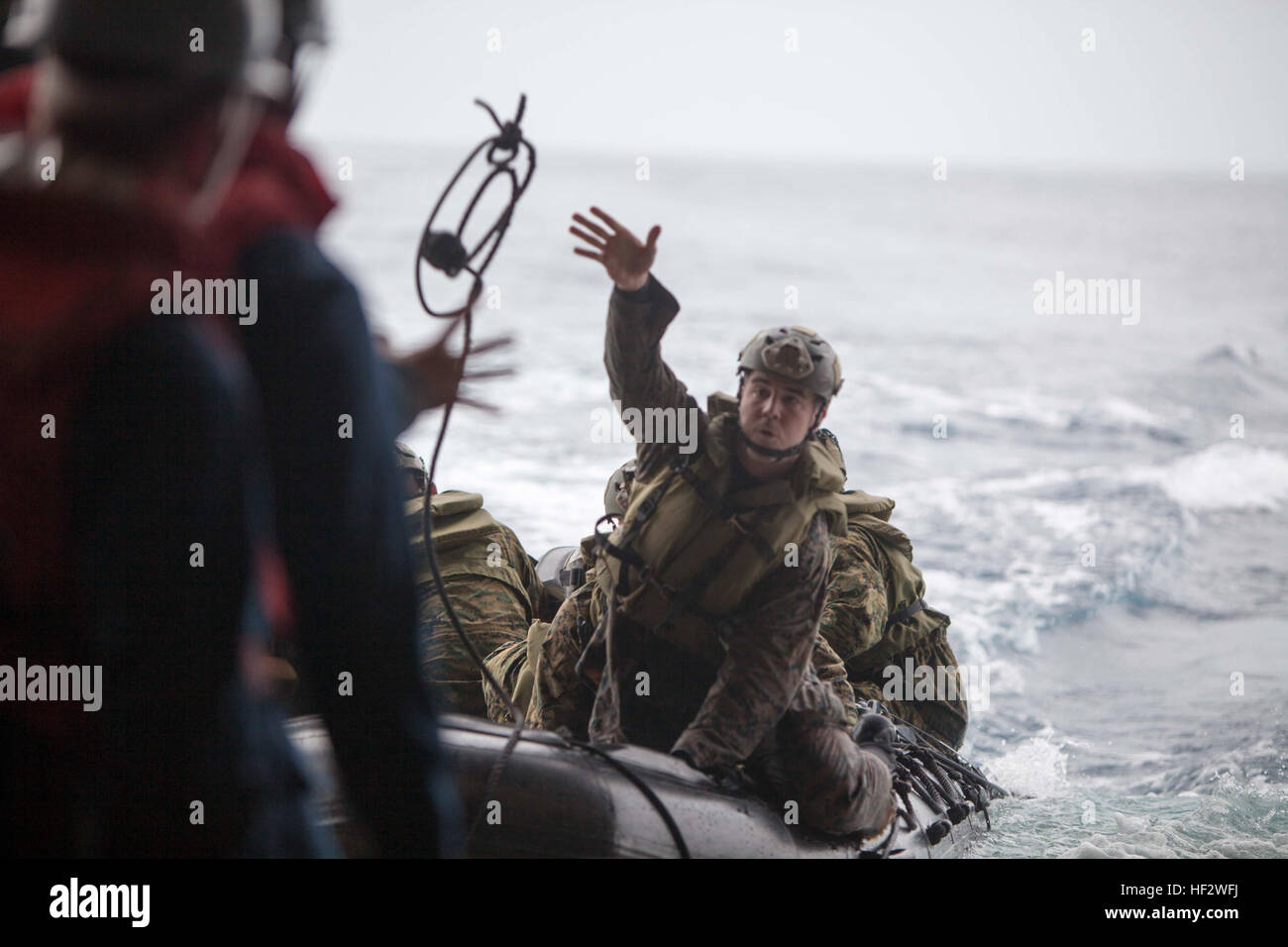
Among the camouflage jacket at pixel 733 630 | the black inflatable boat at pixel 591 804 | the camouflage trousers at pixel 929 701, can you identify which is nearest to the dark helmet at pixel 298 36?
the black inflatable boat at pixel 591 804

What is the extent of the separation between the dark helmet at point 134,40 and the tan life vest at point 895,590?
370 centimetres

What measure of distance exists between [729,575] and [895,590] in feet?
5.42

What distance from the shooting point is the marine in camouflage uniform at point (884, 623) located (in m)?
4.36

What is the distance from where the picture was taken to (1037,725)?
7598 millimetres

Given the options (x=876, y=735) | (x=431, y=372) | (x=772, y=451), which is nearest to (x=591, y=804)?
(x=772, y=451)

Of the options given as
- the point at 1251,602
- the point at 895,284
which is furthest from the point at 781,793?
the point at 895,284

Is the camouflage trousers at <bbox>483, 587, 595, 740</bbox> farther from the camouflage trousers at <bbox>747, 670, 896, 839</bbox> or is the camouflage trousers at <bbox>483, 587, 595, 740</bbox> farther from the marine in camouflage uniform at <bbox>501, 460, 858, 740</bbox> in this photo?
the camouflage trousers at <bbox>747, 670, 896, 839</bbox>

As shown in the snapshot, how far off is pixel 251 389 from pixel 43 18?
0.95 ft

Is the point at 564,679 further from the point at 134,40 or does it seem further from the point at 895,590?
the point at 134,40

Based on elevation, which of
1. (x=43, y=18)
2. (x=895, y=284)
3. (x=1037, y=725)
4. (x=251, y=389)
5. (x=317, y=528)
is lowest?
(x=1037, y=725)

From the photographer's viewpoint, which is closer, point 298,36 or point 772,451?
point 298,36

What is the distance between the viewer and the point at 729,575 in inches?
122

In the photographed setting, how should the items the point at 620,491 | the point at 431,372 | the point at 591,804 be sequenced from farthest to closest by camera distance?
1. the point at 620,491
2. the point at 591,804
3. the point at 431,372
